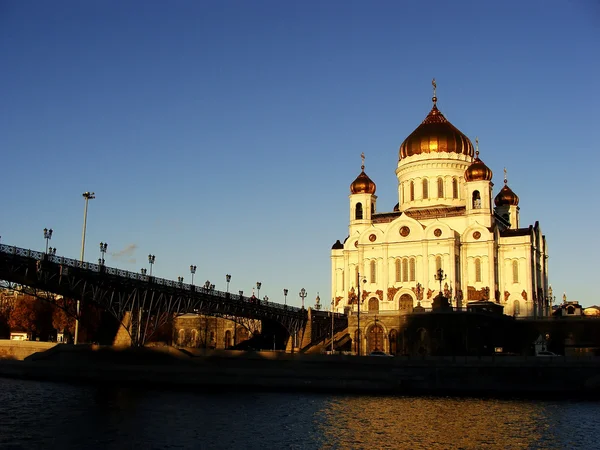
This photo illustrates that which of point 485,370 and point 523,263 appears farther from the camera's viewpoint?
point 523,263

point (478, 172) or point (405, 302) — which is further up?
point (478, 172)

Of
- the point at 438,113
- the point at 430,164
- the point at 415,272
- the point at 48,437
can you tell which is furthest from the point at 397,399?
the point at 438,113

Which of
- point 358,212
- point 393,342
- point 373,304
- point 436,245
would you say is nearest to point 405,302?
point 373,304

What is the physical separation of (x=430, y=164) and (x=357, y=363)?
46472 mm

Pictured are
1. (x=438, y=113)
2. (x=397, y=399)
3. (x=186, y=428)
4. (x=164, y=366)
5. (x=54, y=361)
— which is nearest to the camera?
(x=186, y=428)

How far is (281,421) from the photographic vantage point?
125ft

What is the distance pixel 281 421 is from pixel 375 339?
4017cm

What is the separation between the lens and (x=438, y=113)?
101 metres

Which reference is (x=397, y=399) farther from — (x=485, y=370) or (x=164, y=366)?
(x=164, y=366)

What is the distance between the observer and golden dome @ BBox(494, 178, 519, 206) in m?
101

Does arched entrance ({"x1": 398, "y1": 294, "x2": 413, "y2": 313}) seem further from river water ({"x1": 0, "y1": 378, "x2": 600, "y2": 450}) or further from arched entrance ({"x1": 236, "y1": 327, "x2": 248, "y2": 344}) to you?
river water ({"x1": 0, "y1": 378, "x2": 600, "y2": 450})

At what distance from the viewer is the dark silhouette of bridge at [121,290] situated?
54.6 m

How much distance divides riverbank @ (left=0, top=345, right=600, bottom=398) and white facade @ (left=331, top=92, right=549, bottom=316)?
29169 mm

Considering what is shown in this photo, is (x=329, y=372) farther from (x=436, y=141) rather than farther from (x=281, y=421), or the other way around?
(x=436, y=141)
